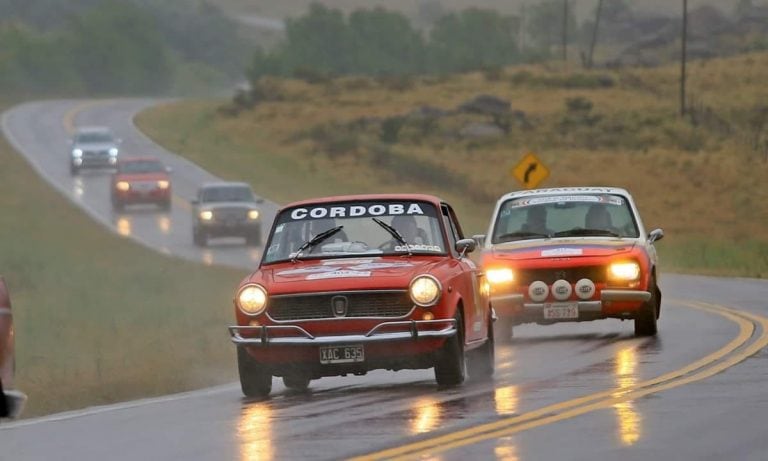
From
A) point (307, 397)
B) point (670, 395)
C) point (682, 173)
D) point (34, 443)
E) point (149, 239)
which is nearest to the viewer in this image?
point (34, 443)

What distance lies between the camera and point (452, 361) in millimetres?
15125

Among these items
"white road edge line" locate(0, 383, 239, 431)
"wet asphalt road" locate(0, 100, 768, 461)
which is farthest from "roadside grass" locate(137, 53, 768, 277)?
"white road edge line" locate(0, 383, 239, 431)

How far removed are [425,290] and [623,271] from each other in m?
5.71

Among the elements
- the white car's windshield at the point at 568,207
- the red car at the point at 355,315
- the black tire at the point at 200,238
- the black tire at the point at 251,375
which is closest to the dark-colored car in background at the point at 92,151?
the black tire at the point at 200,238

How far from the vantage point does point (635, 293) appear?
785 inches

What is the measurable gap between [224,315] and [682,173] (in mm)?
43996

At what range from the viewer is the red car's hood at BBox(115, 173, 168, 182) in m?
57.4

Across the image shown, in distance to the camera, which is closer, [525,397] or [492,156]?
[525,397]

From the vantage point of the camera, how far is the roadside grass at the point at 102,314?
1845 cm

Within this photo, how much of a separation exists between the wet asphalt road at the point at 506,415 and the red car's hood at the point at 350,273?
0.87 metres

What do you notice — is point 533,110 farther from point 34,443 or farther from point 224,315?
point 34,443

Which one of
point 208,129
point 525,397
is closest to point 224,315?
point 525,397

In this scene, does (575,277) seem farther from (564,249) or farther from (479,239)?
(479,239)

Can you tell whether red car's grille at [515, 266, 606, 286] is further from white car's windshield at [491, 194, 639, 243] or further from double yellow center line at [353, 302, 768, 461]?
double yellow center line at [353, 302, 768, 461]
